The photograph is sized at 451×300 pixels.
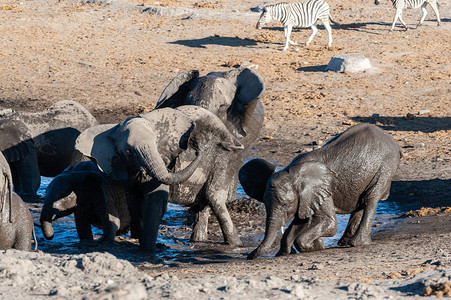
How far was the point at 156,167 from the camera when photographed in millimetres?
8273

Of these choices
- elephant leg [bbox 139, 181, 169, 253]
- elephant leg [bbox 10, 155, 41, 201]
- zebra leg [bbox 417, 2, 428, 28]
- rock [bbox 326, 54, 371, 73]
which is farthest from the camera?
zebra leg [bbox 417, 2, 428, 28]

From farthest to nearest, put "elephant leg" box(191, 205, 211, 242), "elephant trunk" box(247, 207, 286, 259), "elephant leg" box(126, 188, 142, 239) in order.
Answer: "elephant leg" box(191, 205, 211, 242)
"elephant leg" box(126, 188, 142, 239)
"elephant trunk" box(247, 207, 286, 259)

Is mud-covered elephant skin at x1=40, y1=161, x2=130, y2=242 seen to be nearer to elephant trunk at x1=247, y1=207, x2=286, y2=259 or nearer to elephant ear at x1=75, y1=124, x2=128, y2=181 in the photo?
elephant ear at x1=75, y1=124, x2=128, y2=181

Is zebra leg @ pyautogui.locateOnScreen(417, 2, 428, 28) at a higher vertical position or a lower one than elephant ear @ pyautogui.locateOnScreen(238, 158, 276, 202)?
higher

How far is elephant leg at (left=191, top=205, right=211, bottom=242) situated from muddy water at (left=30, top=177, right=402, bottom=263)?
110 millimetres

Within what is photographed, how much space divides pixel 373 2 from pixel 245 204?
50.1 ft

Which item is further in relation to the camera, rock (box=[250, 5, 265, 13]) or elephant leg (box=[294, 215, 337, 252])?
rock (box=[250, 5, 265, 13])

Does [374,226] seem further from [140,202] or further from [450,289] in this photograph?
[450,289]

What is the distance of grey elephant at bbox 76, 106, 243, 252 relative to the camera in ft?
28.2

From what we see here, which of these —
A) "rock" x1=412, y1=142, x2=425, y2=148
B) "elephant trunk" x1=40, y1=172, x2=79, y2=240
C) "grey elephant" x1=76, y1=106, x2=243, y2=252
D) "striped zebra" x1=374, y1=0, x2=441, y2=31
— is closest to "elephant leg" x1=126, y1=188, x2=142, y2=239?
"grey elephant" x1=76, y1=106, x2=243, y2=252

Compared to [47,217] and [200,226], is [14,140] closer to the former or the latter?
[47,217]

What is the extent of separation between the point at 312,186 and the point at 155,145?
5.17 feet

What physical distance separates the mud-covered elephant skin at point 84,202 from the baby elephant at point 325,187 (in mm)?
1434

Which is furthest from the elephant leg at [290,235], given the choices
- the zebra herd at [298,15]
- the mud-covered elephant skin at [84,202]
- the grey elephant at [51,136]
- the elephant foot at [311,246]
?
the zebra herd at [298,15]
